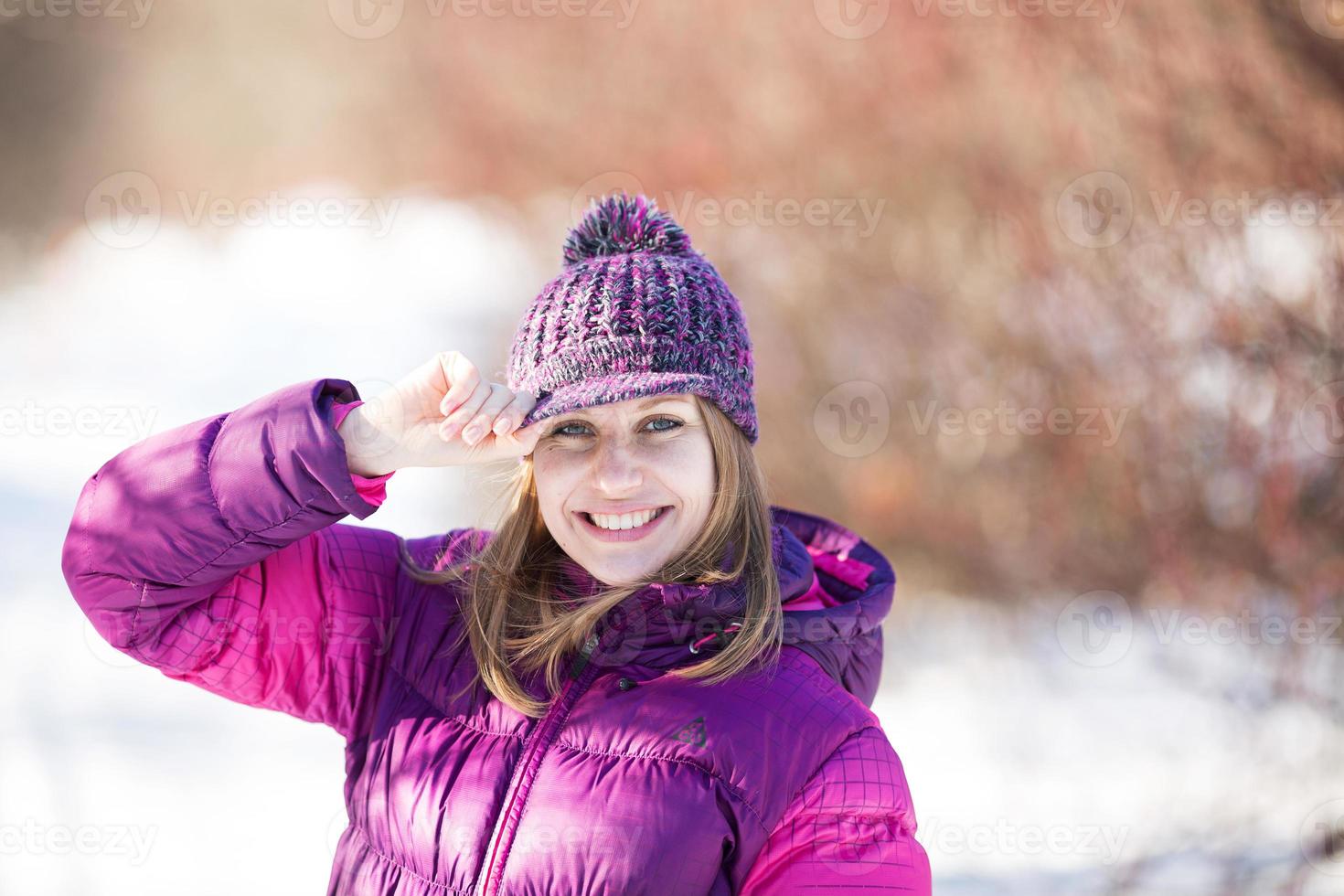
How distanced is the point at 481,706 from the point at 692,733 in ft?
1.23

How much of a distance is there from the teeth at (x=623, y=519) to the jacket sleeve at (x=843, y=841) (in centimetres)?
48

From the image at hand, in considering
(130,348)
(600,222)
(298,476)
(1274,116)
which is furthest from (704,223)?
(298,476)

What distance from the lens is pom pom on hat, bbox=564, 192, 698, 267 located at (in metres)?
1.83

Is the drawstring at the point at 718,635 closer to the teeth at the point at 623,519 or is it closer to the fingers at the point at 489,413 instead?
the teeth at the point at 623,519

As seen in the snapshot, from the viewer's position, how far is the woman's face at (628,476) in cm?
171

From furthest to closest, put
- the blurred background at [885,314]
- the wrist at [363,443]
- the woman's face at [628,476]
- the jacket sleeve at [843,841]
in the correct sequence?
the blurred background at [885,314]
the woman's face at [628,476]
the wrist at [363,443]
the jacket sleeve at [843,841]

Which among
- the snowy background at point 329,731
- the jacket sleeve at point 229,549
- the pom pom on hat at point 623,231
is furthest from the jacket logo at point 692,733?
the snowy background at point 329,731

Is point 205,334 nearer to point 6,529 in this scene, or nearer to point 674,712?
point 6,529

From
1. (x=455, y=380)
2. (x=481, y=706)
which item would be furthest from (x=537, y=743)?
(x=455, y=380)

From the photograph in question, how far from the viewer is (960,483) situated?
5.22 m

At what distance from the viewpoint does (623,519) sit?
1.73 meters

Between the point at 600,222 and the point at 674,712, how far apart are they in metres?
0.85

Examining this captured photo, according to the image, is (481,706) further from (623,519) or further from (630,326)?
(630,326)

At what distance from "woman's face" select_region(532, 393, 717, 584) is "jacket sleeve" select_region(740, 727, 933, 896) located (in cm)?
45
